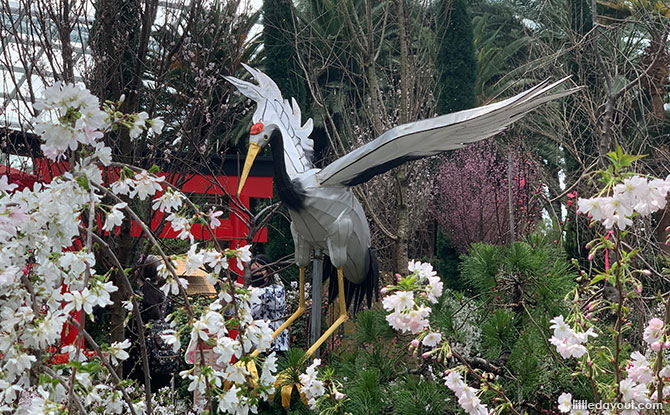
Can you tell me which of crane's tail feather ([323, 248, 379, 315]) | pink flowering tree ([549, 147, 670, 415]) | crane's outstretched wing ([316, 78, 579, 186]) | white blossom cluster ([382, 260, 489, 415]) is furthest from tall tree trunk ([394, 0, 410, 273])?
pink flowering tree ([549, 147, 670, 415])

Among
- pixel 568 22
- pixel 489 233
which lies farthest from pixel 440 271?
pixel 568 22

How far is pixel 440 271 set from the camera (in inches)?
488

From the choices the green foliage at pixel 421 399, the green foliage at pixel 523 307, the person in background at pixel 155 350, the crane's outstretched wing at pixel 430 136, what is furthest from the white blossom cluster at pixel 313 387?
the person in background at pixel 155 350

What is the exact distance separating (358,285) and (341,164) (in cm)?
93

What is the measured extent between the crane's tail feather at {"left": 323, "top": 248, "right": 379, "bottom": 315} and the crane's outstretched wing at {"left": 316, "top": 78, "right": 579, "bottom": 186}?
62 centimetres

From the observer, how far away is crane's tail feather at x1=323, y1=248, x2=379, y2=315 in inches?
173

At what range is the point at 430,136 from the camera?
3.64 meters

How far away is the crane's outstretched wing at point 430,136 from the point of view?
3408 millimetres

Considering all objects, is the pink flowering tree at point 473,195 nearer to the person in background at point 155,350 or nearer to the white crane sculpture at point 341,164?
the person in background at point 155,350

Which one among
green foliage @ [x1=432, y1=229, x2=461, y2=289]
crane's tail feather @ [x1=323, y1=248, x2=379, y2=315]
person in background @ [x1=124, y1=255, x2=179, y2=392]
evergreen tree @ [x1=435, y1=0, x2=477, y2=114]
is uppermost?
evergreen tree @ [x1=435, y1=0, x2=477, y2=114]

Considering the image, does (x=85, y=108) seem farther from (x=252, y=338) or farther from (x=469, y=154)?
(x=469, y=154)

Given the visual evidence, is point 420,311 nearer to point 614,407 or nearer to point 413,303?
point 413,303

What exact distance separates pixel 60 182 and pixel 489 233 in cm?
1065

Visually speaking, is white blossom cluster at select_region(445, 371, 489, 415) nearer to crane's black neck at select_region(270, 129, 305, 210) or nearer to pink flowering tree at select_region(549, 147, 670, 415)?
pink flowering tree at select_region(549, 147, 670, 415)
